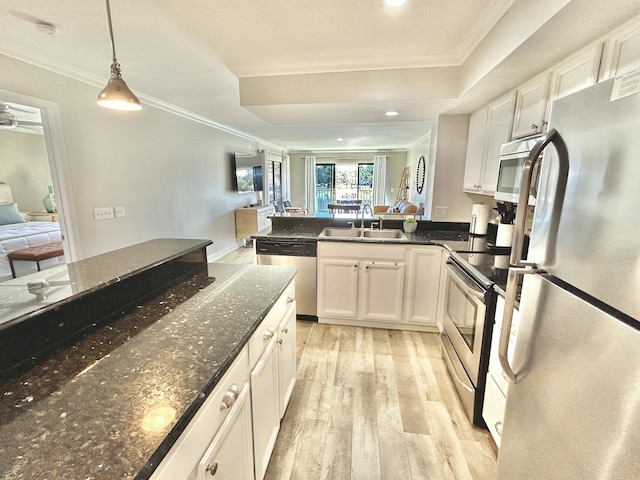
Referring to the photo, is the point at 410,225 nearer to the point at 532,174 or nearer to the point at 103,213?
the point at 532,174

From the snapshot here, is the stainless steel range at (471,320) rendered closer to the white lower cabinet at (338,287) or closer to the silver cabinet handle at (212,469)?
the white lower cabinet at (338,287)

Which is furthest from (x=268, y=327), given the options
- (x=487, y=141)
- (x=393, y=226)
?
A: (x=487, y=141)

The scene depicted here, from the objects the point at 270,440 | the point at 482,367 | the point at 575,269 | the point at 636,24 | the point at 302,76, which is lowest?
the point at 270,440

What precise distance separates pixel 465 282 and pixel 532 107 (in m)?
1.20

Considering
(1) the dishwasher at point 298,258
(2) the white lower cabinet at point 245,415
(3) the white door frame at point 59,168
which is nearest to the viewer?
(2) the white lower cabinet at point 245,415

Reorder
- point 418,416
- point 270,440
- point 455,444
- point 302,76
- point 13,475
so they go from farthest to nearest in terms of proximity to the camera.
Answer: point 302,76
point 418,416
point 455,444
point 270,440
point 13,475

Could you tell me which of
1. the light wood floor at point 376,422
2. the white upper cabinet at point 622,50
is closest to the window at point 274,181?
the light wood floor at point 376,422

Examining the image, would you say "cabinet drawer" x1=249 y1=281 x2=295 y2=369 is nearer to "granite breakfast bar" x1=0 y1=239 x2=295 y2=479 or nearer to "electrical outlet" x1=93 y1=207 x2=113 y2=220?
"granite breakfast bar" x1=0 y1=239 x2=295 y2=479

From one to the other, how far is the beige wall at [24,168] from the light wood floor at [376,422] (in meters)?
6.37

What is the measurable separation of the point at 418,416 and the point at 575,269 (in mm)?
1472

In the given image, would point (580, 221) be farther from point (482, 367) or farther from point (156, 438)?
point (482, 367)

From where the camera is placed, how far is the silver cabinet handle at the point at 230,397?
2.95ft

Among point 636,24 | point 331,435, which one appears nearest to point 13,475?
point 331,435

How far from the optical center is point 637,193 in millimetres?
623
